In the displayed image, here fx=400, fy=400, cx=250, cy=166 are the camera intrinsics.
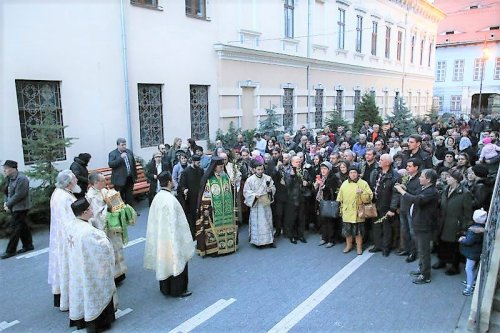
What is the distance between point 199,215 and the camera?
22.3 feet

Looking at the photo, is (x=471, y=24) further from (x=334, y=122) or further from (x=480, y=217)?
(x=480, y=217)

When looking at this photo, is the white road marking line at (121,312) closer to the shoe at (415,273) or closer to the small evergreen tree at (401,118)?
the shoe at (415,273)

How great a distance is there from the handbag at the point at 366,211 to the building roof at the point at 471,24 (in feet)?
140

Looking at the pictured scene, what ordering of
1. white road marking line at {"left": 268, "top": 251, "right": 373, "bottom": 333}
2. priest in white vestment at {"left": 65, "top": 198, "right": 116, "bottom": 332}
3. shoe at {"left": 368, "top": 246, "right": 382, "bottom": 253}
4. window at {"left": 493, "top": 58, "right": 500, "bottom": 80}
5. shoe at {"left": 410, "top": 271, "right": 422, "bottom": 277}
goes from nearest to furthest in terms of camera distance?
priest in white vestment at {"left": 65, "top": 198, "right": 116, "bottom": 332}, white road marking line at {"left": 268, "top": 251, "right": 373, "bottom": 333}, shoe at {"left": 410, "top": 271, "right": 422, "bottom": 277}, shoe at {"left": 368, "top": 246, "right": 382, "bottom": 253}, window at {"left": 493, "top": 58, "right": 500, "bottom": 80}

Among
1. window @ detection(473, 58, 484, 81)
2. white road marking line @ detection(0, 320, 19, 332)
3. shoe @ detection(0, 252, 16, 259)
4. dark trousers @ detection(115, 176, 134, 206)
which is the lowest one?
white road marking line @ detection(0, 320, 19, 332)

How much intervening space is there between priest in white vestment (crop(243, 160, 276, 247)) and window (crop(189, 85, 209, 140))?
6287 millimetres

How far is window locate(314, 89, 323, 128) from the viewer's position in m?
19.5

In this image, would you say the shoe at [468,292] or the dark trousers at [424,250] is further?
the dark trousers at [424,250]

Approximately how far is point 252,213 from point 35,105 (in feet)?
19.0

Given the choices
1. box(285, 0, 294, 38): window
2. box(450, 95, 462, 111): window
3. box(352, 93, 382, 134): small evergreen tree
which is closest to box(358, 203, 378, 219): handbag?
box(285, 0, 294, 38): window

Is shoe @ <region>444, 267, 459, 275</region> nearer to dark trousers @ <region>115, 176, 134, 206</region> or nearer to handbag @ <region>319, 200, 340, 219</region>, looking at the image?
handbag @ <region>319, 200, 340, 219</region>

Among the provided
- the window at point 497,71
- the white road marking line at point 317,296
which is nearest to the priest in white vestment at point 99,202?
the white road marking line at point 317,296

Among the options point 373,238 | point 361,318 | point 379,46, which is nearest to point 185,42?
point 373,238

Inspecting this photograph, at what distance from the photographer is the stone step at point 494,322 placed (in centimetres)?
462
